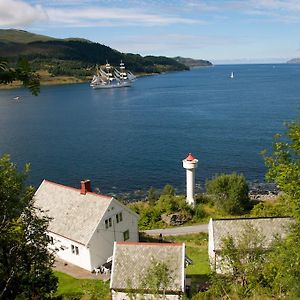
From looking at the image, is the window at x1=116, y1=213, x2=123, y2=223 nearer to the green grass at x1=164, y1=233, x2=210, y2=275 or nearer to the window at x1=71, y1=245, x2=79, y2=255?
the window at x1=71, y1=245, x2=79, y2=255

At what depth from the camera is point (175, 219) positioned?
42938 millimetres

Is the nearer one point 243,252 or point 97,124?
point 243,252

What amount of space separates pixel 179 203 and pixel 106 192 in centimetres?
1706

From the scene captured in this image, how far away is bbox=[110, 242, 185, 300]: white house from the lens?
82.2 feet

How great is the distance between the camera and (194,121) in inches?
4151

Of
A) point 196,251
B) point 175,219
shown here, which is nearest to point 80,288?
point 196,251

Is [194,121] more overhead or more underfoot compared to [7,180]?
more underfoot

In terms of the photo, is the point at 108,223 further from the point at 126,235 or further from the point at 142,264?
the point at 142,264

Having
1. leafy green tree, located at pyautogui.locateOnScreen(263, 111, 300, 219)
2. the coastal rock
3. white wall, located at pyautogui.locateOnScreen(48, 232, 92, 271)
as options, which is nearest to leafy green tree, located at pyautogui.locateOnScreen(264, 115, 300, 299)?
leafy green tree, located at pyautogui.locateOnScreen(263, 111, 300, 219)

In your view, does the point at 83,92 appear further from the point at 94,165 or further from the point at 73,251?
the point at 73,251

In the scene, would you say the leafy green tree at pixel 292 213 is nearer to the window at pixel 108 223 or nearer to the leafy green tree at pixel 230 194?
the window at pixel 108 223

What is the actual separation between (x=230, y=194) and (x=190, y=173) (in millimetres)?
4776

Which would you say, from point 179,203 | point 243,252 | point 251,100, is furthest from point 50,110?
point 243,252

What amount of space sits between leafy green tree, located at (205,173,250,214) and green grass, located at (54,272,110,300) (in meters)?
18.4
